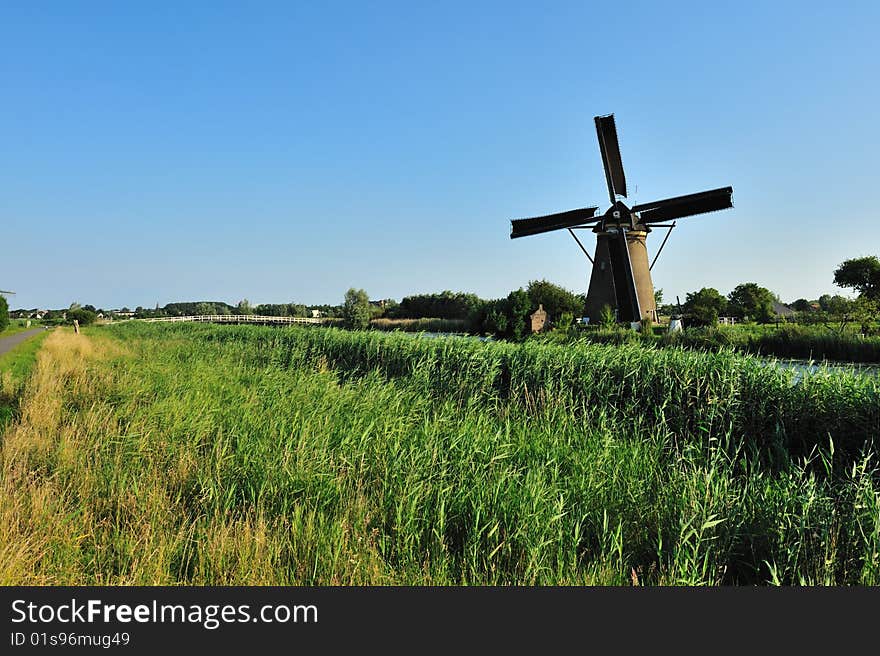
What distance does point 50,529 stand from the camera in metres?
3.60

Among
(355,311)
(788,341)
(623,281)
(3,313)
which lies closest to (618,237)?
(623,281)

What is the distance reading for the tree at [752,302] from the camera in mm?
56409

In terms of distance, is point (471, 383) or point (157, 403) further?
point (471, 383)

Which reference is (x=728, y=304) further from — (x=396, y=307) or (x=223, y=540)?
(x=223, y=540)

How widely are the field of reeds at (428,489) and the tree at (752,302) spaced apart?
5413 centimetres

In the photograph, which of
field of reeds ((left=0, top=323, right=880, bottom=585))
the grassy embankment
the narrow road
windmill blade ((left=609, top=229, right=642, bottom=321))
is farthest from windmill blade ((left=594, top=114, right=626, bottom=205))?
the grassy embankment

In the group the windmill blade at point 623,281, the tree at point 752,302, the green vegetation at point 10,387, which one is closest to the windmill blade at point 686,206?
the windmill blade at point 623,281

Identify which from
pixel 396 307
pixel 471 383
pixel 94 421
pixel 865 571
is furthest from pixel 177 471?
pixel 396 307

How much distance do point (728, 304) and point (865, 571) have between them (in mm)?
69825

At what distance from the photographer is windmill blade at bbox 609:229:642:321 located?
26031 millimetres

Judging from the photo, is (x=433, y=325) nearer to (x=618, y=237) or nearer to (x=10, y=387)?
(x=618, y=237)

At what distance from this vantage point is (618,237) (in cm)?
2628

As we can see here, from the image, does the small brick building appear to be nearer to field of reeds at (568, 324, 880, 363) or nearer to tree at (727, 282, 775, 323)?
field of reeds at (568, 324, 880, 363)

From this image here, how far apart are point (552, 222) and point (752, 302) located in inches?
2030
